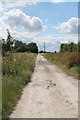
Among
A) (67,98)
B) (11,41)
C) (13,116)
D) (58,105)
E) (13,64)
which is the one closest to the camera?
(13,116)

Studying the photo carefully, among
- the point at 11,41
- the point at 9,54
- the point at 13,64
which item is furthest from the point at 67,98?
the point at 11,41

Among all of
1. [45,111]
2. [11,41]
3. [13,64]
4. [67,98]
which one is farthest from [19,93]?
[11,41]

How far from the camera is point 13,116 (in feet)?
26.3

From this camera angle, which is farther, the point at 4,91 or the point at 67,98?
the point at 67,98

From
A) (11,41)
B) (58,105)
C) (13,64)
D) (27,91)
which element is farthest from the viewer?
(11,41)

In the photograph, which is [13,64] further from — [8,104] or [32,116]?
[32,116]

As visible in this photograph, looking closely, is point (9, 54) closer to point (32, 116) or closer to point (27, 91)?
point (27, 91)

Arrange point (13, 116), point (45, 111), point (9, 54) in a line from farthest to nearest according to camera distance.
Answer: point (9, 54)
point (45, 111)
point (13, 116)

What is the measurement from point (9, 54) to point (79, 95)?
715 cm

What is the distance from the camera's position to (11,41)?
20.2 m

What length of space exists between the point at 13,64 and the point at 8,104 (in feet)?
25.4

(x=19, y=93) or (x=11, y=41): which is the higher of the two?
(x=11, y=41)

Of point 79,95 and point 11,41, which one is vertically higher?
point 11,41

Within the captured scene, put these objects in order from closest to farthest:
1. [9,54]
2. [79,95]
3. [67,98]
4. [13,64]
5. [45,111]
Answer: [45,111]
[67,98]
[79,95]
[13,64]
[9,54]
